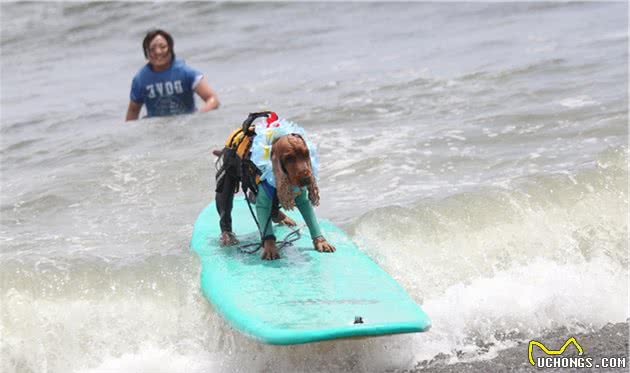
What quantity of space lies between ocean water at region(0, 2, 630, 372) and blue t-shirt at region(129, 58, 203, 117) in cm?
20

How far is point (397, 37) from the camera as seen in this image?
48.1ft

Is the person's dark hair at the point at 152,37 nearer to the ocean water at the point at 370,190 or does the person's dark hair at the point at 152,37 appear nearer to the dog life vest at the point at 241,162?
the ocean water at the point at 370,190

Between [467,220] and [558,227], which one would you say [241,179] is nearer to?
[467,220]

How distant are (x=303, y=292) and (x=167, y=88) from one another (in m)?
5.76

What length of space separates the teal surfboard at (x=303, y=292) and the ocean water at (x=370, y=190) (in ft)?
0.73

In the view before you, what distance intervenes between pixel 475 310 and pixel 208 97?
5532 millimetres

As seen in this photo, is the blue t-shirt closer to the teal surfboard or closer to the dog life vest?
the teal surfboard

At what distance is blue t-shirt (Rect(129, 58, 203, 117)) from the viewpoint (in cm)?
984

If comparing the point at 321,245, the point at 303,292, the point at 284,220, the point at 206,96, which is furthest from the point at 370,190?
the point at 206,96

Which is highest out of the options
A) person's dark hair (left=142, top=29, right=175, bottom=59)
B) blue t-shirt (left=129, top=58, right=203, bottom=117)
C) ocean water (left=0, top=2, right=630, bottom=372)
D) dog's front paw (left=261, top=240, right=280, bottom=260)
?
person's dark hair (left=142, top=29, right=175, bottom=59)

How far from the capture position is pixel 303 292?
461 cm

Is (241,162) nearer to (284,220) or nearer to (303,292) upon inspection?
(284,220)

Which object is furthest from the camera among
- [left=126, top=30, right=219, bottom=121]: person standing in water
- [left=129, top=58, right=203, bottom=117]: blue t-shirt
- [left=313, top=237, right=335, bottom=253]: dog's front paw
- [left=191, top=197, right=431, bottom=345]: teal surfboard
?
[left=129, top=58, right=203, bottom=117]: blue t-shirt

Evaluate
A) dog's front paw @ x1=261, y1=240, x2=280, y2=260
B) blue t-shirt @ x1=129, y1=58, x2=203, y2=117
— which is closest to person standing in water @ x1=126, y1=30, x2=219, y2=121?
blue t-shirt @ x1=129, y1=58, x2=203, y2=117
